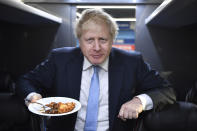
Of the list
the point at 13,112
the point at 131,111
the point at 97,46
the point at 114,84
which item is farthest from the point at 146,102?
the point at 13,112

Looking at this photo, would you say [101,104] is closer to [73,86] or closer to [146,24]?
[73,86]

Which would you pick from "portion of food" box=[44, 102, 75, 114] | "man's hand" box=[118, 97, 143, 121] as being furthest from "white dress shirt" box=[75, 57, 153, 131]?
"portion of food" box=[44, 102, 75, 114]

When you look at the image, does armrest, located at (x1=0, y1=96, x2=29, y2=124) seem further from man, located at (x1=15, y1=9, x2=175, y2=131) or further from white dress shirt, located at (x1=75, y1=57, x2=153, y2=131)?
white dress shirt, located at (x1=75, y1=57, x2=153, y2=131)

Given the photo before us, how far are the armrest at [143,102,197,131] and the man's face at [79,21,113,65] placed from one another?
45 cm

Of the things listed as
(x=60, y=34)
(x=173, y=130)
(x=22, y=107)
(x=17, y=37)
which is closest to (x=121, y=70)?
(x=173, y=130)

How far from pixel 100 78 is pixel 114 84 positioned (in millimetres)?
94

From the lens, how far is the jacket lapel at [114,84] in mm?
1215

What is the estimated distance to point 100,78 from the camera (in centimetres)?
128

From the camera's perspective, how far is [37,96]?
115 cm

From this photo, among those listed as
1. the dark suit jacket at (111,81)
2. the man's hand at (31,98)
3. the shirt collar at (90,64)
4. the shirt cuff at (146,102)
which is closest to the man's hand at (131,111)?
the shirt cuff at (146,102)

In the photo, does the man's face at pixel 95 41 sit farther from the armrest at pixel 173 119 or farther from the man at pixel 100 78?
the armrest at pixel 173 119

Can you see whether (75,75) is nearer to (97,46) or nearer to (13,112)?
(97,46)

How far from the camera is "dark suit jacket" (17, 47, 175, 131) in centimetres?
123

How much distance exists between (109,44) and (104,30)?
9cm
